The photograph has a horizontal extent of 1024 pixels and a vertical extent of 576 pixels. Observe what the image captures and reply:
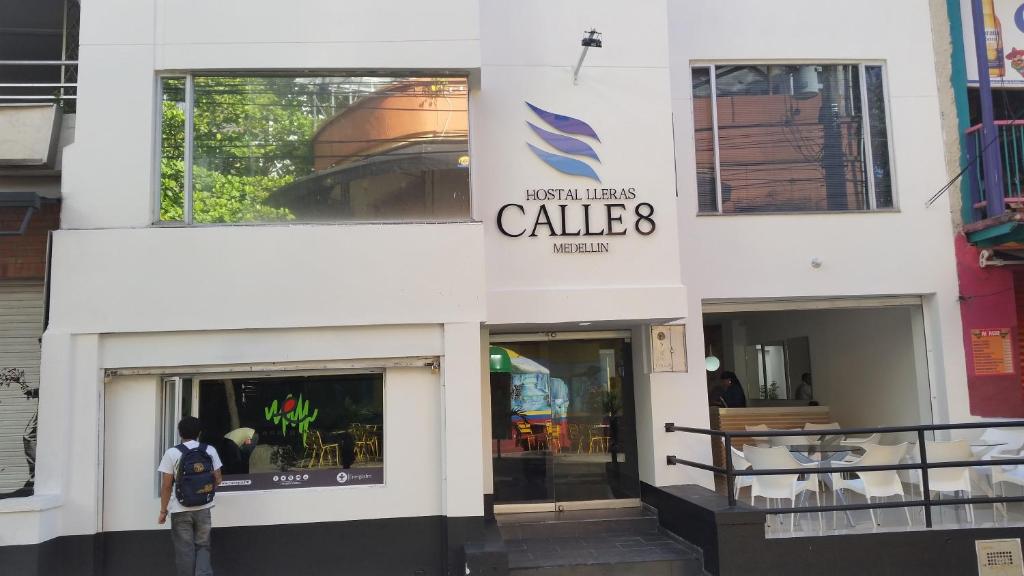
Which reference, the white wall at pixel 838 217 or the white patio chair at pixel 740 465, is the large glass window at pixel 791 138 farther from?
the white patio chair at pixel 740 465

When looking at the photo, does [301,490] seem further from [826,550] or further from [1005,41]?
[1005,41]

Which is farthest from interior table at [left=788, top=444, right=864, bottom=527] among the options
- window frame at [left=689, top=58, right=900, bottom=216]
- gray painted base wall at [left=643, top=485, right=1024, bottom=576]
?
window frame at [left=689, top=58, right=900, bottom=216]

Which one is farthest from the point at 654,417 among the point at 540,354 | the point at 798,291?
the point at 798,291

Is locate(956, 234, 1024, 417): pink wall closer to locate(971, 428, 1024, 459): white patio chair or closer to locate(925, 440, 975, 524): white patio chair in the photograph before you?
locate(971, 428, 1024, 459): white patio chair

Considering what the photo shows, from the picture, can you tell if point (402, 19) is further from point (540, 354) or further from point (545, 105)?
point (540, 354)

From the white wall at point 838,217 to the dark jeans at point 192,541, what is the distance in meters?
5.42

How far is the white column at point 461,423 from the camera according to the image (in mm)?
7223

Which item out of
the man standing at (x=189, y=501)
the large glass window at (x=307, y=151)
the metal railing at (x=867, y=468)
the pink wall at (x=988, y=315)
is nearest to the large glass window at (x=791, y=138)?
the pink wall at (x=988, y=315)

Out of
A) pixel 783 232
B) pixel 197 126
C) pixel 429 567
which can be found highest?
pixel 197 126

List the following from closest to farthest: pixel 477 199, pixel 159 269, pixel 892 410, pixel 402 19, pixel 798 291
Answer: pixel 159 269 < pixel 402 19 < pixel 477 199 < pixel 798 291 < pixel 892 410

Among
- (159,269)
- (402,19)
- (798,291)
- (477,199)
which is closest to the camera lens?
(159,269)

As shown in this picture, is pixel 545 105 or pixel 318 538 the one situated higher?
pixel 545 105

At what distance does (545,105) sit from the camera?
8.64 m

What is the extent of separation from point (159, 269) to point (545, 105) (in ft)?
14.3
